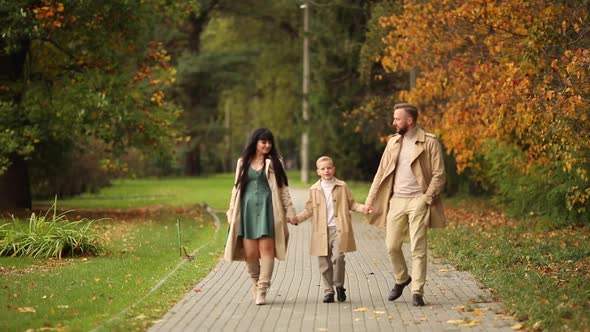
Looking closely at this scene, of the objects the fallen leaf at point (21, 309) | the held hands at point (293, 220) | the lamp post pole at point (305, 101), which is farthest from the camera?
the lamp post pole at point (305, 101)

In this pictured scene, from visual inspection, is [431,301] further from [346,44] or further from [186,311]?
[346,44]

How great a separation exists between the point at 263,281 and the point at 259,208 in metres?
0.80

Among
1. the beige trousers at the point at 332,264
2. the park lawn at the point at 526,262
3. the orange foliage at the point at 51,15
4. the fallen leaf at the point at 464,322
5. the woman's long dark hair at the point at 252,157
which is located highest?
the orange foliage at the point at 51,15

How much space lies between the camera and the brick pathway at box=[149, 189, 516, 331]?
9.73 meters

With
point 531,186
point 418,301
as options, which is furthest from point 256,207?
point 531,186

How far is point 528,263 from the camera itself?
1484 cm

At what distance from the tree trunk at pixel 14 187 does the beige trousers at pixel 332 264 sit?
57.5 feet

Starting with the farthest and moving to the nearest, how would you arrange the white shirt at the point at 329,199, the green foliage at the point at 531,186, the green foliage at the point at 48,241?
the green foliage at the point at 531,186 → the green foliage at the point at 48,241 → the white shirt at the point at 329,199

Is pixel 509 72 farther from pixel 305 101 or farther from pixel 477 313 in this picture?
pixel 305 101

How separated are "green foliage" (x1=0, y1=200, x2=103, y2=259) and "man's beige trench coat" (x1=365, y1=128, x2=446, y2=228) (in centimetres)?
622

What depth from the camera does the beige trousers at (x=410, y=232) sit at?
11125 mm

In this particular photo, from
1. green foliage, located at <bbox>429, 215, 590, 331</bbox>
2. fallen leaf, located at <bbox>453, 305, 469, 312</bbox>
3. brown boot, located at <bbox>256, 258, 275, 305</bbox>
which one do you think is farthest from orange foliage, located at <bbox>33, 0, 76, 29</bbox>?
fallen leaf, located at <bbox>453, 305, 469, 312</bbox>

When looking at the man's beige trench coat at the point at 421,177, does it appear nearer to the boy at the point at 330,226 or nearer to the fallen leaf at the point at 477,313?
the boy at the point at 330,226

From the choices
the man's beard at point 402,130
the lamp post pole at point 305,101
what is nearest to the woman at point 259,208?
the man's beard at point 402,130
